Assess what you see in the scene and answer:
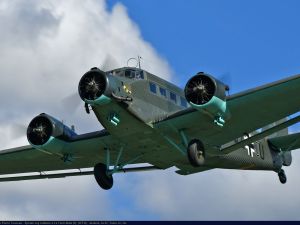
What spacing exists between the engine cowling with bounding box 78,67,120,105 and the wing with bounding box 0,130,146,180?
348 centimetres

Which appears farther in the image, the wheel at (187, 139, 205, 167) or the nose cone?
the wheel at (187, 139, 205, 167)

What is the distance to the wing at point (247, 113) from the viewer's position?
82.4 feet

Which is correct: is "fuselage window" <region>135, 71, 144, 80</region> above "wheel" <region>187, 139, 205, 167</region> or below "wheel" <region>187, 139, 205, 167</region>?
above

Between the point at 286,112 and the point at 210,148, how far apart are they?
150 inches

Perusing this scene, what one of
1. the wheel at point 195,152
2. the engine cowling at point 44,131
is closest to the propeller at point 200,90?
the wheel at point 195,152

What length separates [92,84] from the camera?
24.4 m

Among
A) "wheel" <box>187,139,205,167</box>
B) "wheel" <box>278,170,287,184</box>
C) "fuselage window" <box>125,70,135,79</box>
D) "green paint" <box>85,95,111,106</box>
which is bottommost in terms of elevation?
"wheel" <box>187,139,205,167</box>

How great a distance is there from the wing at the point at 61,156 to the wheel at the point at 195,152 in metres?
3.60

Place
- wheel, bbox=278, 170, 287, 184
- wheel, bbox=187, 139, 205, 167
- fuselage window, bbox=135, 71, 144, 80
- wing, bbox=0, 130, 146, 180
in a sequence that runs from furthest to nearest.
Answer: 1. wheel, bbox=278, 170, 287, 184
2. wing, bbox=0, 130, 146, 180
3. fuselage window, bbox=135, 71, 144, 80
4. wheel, bbox=187, 139, 205, 167

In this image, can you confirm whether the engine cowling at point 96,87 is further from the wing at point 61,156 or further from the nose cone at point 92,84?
the wing at point 61,156

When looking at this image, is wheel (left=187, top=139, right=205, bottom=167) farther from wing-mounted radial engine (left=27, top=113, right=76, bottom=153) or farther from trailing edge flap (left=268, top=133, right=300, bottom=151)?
trailing edge flap (left=268, top=133, right=300, bottom=151)

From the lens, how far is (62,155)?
2969cm

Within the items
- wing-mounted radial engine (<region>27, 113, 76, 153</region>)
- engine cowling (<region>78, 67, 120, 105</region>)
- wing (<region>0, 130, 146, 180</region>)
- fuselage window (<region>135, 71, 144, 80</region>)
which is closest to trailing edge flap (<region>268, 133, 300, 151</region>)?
wing (<region>0, 130, 146, 180</region>)

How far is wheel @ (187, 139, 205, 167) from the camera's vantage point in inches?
1008
